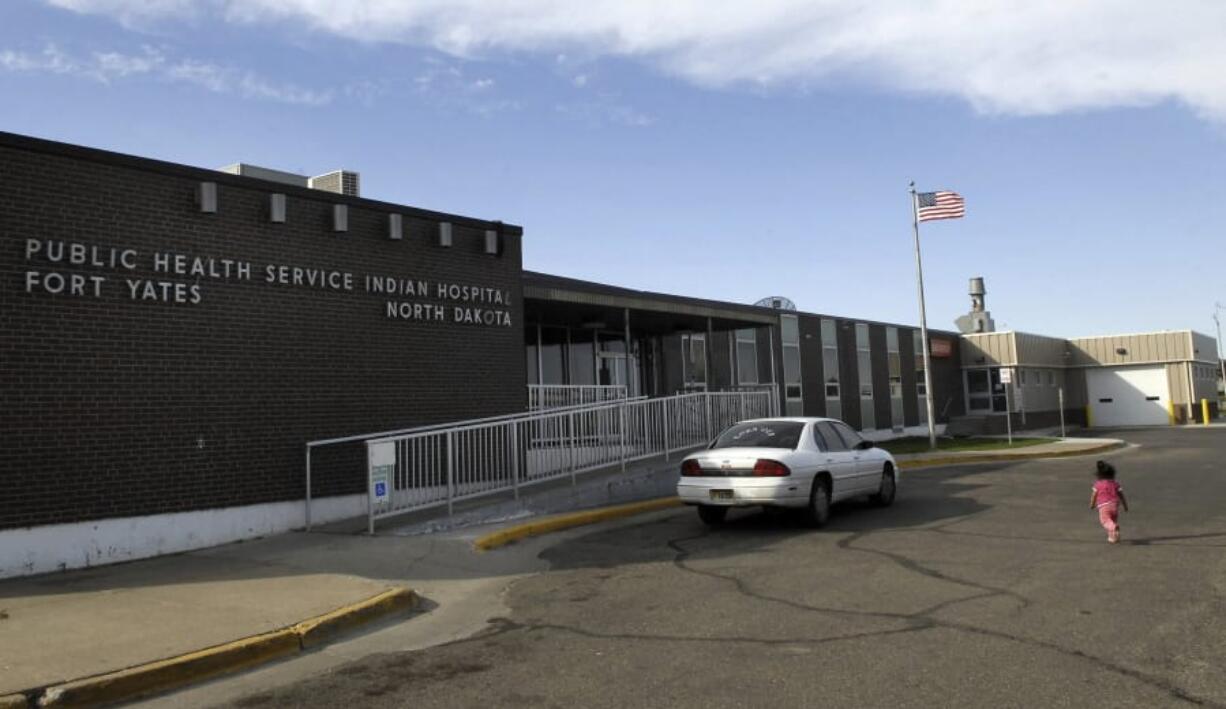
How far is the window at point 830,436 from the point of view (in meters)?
12.7

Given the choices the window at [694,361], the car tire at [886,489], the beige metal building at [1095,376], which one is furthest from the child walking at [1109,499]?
the beige metal building at [1095,376]

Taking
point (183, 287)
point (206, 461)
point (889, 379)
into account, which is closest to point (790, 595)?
point (206, 461)

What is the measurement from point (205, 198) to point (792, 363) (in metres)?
20.6

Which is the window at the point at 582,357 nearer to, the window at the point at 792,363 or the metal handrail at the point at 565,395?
the metal handrail at the point at 565,395

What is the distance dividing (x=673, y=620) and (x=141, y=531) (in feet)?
21.8

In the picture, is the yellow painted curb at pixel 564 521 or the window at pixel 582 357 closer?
the yellow painted curb at pixel 564 521

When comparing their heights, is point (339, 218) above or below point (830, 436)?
above

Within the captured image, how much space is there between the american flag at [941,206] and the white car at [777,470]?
16.2 meters

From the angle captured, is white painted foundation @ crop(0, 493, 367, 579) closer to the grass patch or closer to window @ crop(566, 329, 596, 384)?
window @ crop(566, 329, 596, 384)

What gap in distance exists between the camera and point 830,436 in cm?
1286

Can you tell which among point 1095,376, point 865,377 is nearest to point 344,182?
point 865,377

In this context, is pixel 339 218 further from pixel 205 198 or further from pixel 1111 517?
pixel 1111 517

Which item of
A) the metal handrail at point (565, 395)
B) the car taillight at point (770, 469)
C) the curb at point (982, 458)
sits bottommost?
the curb at point (982, 458)

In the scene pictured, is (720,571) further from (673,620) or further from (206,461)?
(206,461)
